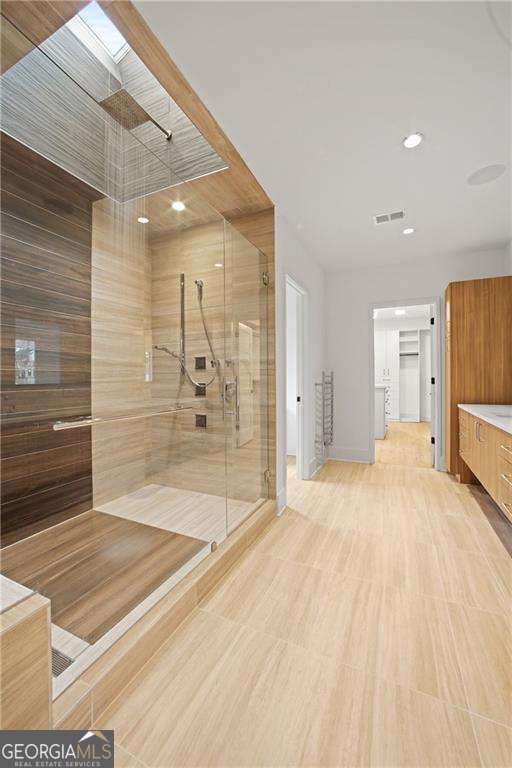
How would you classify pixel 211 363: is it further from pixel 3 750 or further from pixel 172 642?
pixel 3 750

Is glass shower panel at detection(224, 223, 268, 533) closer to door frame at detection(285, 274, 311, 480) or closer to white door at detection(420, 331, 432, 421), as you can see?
door frame at detection(285, 274, 311, 480)

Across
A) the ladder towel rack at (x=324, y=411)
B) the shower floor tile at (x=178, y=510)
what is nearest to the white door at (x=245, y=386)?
the shower floor tile at (x=178, y=510)

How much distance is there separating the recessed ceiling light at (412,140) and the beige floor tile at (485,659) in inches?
101

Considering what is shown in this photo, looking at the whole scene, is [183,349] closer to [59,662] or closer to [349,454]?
[59,662]

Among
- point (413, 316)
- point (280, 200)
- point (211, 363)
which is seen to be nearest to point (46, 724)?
point (211, 363)

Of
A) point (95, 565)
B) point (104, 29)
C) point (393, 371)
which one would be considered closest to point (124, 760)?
point (95, 565)

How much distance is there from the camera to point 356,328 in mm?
4340

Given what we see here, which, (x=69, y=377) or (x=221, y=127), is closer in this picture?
(x=69, y=377)

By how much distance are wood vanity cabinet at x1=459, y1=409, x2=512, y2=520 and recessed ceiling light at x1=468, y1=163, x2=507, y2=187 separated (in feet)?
5.84

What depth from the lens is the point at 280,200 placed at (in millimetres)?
2646

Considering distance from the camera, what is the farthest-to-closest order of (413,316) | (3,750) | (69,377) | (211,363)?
1. (413,316)
2. (211,363)
3. (69,377)
4. (3,750)

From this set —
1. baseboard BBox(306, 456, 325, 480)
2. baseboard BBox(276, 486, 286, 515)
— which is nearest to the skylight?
baseboard BBox(276, 486, 286, 515)

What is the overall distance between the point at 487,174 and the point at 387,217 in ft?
2.57

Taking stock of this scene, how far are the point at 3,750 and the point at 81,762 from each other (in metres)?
0.24
